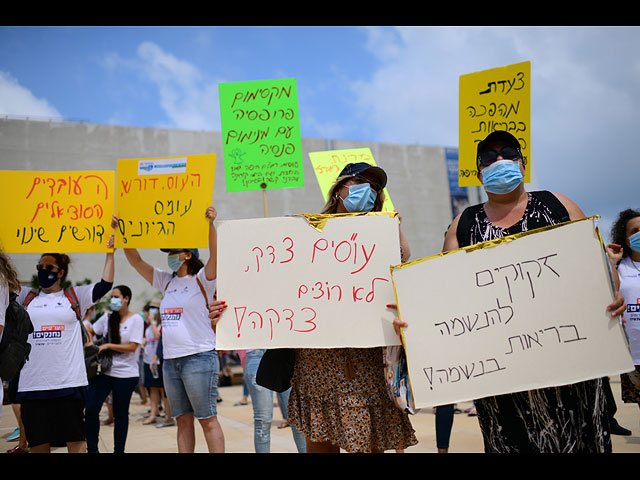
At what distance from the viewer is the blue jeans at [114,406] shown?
487 cm

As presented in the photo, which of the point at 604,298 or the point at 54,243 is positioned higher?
the point at 54,243

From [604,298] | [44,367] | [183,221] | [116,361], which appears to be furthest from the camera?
[116,361]

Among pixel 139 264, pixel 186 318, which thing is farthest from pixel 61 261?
pixel 186 318

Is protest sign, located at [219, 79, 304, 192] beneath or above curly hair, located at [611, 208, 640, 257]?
above

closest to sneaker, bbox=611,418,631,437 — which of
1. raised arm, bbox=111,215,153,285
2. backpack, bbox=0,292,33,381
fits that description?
raised arm, bbox=111,215,153,285

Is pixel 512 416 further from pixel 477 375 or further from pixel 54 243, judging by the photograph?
pixel 54 243

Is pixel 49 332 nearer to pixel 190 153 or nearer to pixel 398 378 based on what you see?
pixel 398 378

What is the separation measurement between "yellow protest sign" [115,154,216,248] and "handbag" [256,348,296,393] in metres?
1.25

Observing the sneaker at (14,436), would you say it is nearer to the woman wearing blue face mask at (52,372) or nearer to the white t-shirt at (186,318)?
the woman wearing blue face mask at (52,372)

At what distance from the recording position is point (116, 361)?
17.4 ft

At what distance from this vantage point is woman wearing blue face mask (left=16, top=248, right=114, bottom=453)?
400 cm

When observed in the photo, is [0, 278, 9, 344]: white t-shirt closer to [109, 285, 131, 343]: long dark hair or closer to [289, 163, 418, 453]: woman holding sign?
[289, 163, 418, 453]: woman holding sign

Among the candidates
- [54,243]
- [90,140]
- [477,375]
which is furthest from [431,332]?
[90,140]

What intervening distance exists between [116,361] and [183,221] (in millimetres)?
2332
